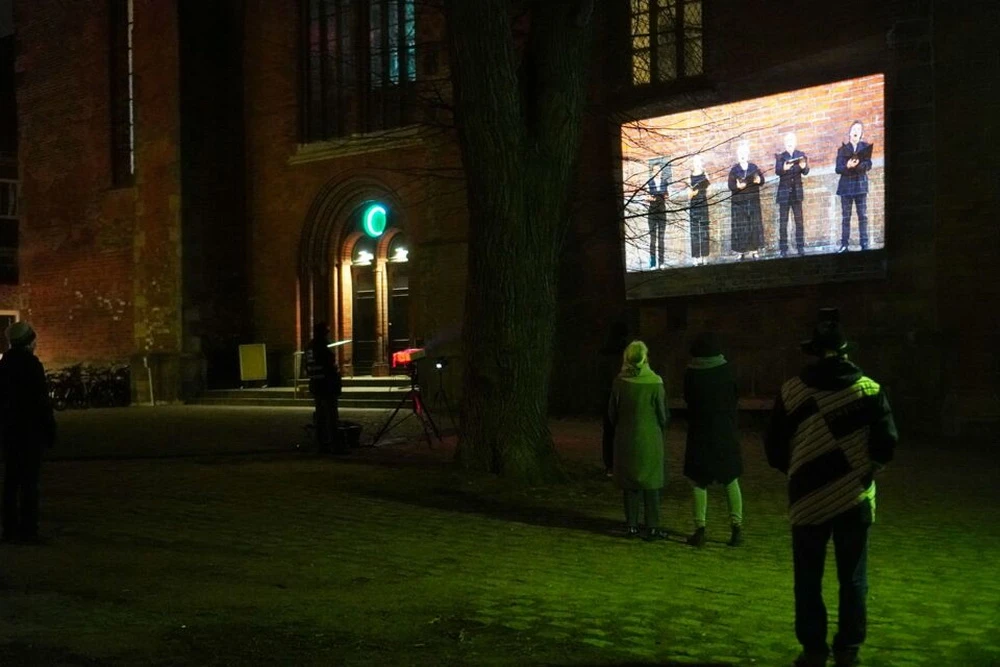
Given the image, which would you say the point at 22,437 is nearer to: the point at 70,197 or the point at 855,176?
the point at 855,176

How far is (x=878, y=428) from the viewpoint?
203 inches

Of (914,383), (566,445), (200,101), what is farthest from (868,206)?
(200,101)

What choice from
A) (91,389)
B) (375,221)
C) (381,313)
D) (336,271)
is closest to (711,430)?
(381,313)

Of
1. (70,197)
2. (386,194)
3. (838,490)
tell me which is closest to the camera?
(838,490)

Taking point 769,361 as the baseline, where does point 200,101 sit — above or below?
above

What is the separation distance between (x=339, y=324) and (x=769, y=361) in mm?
11740

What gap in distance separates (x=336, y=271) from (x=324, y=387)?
12487 mm

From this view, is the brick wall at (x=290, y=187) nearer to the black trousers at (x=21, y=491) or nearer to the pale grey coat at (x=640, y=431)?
the pale grey coat at (x=640, y=431)

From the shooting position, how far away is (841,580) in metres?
5.20

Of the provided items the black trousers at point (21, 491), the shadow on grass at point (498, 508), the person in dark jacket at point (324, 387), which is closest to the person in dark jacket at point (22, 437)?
the black trousers at point (21, 491)

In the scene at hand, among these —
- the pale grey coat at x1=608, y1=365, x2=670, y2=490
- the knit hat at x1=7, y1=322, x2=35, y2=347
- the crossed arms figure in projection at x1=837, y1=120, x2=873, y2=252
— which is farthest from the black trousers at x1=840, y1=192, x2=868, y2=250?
the knit hat at x1=7, y1=322, x2=35, y2=347

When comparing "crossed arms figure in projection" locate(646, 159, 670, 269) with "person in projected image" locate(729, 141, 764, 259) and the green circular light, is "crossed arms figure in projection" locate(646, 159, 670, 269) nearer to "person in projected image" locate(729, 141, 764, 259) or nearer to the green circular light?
"person in projected image" locate(729, 141, 764, 259)

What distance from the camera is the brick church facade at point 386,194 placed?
17.9m

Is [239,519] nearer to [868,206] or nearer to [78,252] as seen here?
[868,206]
